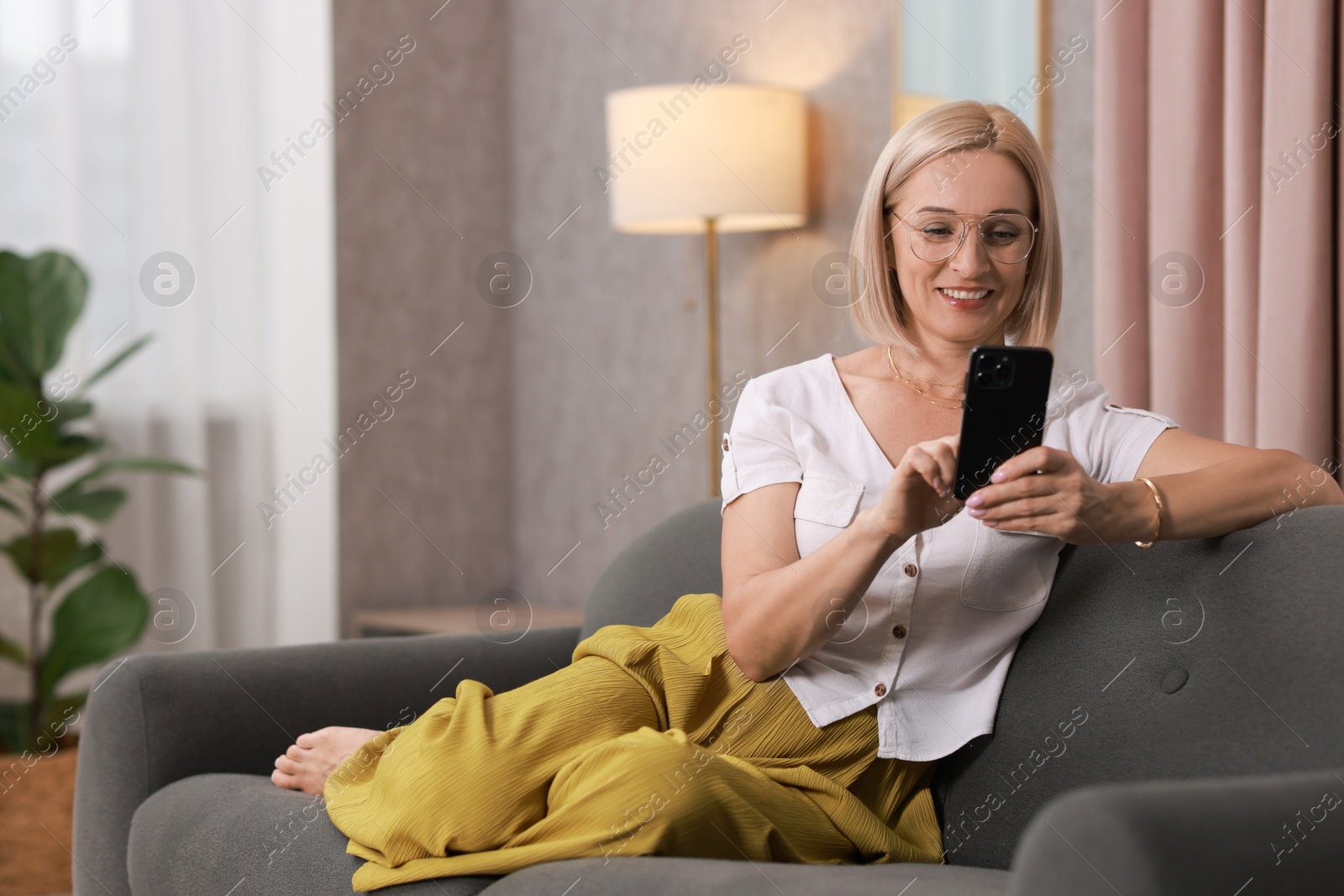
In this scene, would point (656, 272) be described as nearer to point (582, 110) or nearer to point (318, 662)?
point (582, 110)

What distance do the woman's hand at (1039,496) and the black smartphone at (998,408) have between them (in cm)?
1

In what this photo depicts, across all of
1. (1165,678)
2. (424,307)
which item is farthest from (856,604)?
(424,307)

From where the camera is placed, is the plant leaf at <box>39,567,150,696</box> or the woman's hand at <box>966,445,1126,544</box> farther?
the plant leaf at <box>39,567,150,696</box>

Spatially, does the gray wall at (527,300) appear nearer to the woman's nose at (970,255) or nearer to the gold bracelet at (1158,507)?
the woman's nose at (970,255)

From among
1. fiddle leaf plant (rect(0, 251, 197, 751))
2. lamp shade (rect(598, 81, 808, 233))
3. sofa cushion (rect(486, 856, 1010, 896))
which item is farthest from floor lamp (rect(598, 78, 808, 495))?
sofa cushion (rect(486, 856, 1010, 896))

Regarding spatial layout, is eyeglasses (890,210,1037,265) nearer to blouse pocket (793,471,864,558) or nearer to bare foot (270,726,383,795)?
blouse pocket (793,471,864,558)

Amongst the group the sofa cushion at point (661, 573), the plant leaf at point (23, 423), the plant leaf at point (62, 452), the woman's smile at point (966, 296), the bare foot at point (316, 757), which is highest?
the woman's smile at point (966, 296)

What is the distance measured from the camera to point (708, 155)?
249cm

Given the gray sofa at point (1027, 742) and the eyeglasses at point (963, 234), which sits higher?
the eyeglasses at point (963, 234)

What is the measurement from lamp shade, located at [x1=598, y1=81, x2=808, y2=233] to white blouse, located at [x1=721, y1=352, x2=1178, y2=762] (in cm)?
124

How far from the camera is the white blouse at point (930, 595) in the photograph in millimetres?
1323

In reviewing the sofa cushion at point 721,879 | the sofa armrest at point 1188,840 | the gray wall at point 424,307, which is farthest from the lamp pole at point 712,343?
the sofa armrest at point 1188,840

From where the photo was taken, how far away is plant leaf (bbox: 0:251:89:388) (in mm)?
2596

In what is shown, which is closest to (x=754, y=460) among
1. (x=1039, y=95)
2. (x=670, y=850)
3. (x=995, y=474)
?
(x=995, y=474)
